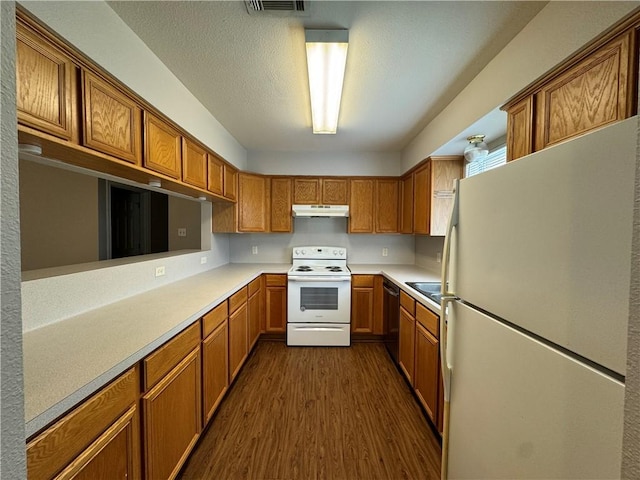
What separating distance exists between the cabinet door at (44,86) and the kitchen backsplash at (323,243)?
2.61 m

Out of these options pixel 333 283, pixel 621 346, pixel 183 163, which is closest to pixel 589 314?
pixel 621 346

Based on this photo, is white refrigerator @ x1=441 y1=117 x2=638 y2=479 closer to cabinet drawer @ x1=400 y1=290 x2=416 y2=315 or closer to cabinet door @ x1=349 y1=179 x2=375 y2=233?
cabinet drawer @ x1=400 y1=290 x2=416 y2=315

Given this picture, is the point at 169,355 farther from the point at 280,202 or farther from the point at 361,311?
the point at 280,202

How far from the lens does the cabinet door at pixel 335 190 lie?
3.35 meters

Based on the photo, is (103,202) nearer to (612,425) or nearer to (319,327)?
(319,327)

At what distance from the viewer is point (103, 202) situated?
2676 millimetres

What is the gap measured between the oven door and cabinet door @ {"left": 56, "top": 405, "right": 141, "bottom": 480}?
1995 mm

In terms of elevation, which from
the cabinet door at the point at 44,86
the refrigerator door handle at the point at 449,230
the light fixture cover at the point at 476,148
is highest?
the light fixture cover at the point at 476,148

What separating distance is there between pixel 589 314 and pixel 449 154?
2.21m

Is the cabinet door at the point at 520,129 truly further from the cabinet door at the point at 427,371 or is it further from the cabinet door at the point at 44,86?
the cabinet door at the point at 44,86

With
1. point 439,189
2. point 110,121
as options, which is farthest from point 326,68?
point 439,189

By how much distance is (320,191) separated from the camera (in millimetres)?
3346

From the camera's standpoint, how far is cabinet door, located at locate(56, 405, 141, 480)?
77cm

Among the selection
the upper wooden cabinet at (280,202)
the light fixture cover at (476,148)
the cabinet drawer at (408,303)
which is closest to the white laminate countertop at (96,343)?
the cabinet drawer at (408,303)
